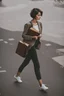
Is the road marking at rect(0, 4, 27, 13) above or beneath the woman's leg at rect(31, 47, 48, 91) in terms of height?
above

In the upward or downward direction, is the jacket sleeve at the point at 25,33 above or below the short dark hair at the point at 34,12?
below

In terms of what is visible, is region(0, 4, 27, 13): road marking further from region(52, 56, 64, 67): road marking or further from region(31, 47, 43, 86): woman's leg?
region(52, 56, 64, 67): road marking

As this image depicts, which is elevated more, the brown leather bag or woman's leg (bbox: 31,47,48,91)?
the brown leather bag

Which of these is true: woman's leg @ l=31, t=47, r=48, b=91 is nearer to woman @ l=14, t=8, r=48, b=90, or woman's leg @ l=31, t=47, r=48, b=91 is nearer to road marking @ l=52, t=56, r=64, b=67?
woman @ l=14, t=8, r=48, b=90

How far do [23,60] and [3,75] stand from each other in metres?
0.16

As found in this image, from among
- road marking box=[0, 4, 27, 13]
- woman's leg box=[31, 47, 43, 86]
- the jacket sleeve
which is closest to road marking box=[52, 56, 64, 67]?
woman's leg box=[31, 47, 43, 86]

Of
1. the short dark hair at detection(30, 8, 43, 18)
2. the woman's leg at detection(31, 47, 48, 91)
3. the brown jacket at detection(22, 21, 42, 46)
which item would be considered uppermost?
the short dark hair at detection(30, 8, 43, 18)

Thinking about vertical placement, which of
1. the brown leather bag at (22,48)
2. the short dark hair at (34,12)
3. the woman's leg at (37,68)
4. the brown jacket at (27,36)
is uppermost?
the short dark hair at (34,12)

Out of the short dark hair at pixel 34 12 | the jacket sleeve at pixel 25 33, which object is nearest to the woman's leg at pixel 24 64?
the jacket sleeve at pixel 25 33

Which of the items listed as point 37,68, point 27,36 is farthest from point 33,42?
point 37,68

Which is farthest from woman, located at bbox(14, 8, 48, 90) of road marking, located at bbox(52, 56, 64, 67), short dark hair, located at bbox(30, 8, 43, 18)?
road marking, located at bbox(52, 56, 64, 67)

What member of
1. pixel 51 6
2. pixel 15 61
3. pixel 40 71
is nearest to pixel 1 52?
pixel 15 61

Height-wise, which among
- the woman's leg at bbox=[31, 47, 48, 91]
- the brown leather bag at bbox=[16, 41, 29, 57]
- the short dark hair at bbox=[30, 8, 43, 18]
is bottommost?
the woman's leg at bbox=[31, 47, 48, 91]

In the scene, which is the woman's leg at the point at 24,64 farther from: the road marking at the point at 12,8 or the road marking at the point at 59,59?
the road marking at the point at 12,8
